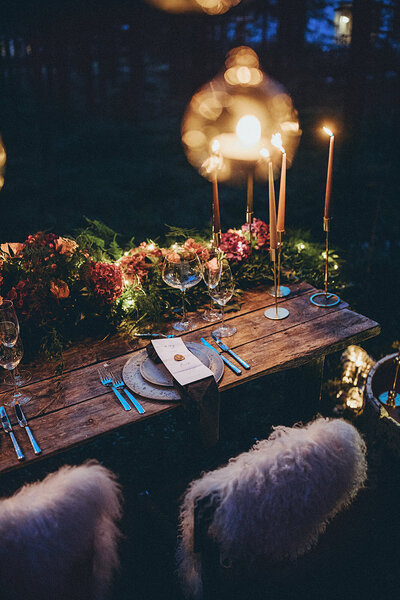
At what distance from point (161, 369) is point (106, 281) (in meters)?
0.46

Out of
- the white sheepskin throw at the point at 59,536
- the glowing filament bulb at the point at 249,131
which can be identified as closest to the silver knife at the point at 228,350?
the white sheepskin throw at the point at 59,536

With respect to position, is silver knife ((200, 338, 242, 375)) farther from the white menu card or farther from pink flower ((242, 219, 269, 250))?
pink flower ((242, 219, 269, 250))

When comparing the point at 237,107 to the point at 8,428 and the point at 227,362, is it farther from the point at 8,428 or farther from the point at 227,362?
the point at 8,428

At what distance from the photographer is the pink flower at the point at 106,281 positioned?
1.85m

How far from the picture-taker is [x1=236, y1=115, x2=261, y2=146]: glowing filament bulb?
2.41 m

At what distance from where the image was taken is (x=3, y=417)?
4.77 feet

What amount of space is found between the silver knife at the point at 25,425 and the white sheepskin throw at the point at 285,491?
492mm

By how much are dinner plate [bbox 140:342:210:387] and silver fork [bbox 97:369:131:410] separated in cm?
10

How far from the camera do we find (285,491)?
105 centimetres

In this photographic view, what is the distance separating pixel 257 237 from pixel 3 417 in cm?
145

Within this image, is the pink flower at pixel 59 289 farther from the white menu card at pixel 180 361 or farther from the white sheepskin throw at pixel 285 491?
the white sheepskin throw at pixel 285 491

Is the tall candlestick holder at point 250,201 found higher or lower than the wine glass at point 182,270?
higher

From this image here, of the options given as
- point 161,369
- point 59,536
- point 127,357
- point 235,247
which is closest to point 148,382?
point 161,369

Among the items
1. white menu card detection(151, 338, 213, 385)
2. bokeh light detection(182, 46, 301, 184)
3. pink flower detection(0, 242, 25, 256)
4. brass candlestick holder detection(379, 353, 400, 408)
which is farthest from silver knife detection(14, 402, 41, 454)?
bokeh light detection(182, 46, 301, 184)
